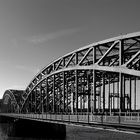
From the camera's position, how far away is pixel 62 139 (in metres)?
59.7

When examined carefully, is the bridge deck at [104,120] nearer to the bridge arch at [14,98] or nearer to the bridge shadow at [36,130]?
the bridge shadow at [36,130]

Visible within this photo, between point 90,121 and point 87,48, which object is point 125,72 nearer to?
point 90,121

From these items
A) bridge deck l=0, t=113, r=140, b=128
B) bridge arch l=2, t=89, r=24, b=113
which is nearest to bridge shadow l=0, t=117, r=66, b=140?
bridge arch l=2, t=89, r=24, b=113

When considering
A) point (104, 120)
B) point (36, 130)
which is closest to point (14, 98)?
point (36, 130)

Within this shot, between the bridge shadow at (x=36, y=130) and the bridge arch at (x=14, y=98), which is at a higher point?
the bridge arch at (x=14, y=98)

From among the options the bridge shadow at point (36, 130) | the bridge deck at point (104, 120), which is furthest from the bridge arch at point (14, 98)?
the bridge deck at point (104, 120)

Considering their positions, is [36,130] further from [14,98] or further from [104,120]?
[104,120]

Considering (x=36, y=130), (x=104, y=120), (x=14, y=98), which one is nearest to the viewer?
(x=104, y=120)

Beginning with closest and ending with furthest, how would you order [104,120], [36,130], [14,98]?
[104,120]
[36,130]
[14,98]

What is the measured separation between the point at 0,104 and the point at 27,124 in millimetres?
74422

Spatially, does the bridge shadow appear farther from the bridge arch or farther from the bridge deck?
the bridge deck

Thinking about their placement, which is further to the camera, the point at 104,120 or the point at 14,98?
the point at 14,98

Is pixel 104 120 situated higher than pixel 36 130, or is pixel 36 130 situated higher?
pixel 104 120

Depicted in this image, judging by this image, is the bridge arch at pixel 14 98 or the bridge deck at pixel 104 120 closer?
the bridge deck at pixel 104 120
